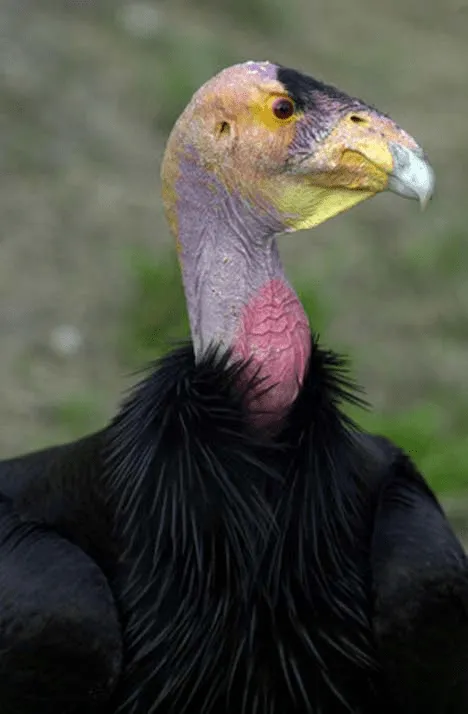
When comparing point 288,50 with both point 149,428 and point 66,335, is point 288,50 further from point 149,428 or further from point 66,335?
point 149,428

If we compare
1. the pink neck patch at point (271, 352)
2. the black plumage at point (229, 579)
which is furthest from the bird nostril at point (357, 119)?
the black plumage at point (229, 579)

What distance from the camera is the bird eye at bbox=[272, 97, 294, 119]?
3.39 metres

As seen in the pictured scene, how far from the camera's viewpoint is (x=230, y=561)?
11.2 ft

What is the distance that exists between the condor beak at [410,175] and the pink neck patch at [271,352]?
36 cm

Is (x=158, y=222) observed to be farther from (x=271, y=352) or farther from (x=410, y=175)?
(x=410, y=175)

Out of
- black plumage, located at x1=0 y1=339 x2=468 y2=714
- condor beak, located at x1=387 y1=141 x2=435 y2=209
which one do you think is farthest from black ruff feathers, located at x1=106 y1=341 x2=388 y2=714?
condor beak, located at x1=387 y1=141 x2=435 y2=209

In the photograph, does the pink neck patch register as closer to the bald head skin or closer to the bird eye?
the bald head skin

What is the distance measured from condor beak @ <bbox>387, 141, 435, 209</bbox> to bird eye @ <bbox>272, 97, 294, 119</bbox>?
0.23 meters

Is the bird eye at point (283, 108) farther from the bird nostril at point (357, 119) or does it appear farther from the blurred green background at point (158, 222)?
the blurred green background at point (158, 222)

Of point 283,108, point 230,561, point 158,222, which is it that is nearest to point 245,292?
point 283,108

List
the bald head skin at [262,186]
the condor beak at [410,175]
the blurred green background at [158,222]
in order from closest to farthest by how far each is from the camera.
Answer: the condor beak at [410,175], the bald head skin at [262,186], the blurred green background at [158,222]

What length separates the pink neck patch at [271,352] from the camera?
11.3 feet

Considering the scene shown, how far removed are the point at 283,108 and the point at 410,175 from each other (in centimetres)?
32

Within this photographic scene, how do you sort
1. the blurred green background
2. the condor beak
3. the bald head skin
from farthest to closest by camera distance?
1. the blurred green background
2. the bald head skin
3. the condor beak
